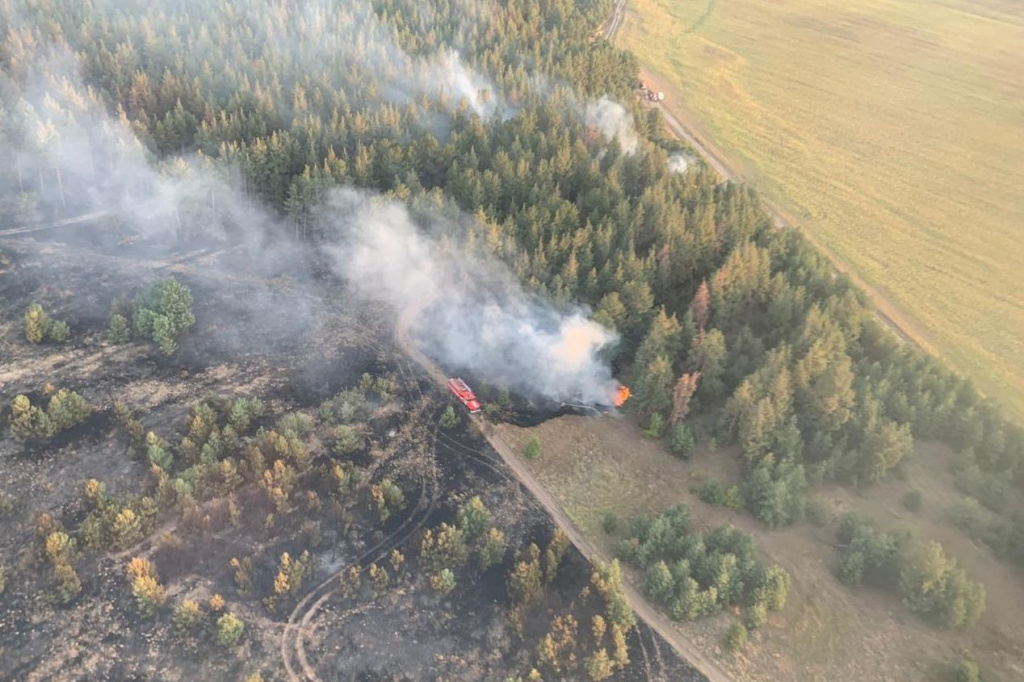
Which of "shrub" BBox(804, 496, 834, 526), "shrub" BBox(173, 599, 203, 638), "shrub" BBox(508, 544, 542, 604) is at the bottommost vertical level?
"shrub" BBox(173, 599, 203, 638)

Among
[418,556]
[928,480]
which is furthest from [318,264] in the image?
[928,480]

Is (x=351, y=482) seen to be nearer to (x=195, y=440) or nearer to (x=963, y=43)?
(x=195, y=440)

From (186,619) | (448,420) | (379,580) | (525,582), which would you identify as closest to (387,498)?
(379,580)

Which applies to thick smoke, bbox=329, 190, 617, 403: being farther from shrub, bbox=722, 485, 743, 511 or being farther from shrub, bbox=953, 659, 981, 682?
shrub, bbox=953, 659, 981, 682

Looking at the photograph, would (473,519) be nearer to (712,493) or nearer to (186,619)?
(712,493)

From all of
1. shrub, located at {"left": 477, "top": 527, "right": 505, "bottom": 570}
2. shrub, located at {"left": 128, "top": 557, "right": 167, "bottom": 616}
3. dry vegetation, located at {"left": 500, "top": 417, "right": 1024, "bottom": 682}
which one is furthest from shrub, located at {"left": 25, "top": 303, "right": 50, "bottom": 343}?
shrub, located at {"left": 477, "top": 527, "right": 505, "bottom": 570}

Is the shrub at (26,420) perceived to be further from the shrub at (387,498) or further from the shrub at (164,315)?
the shrub at (387,498)
